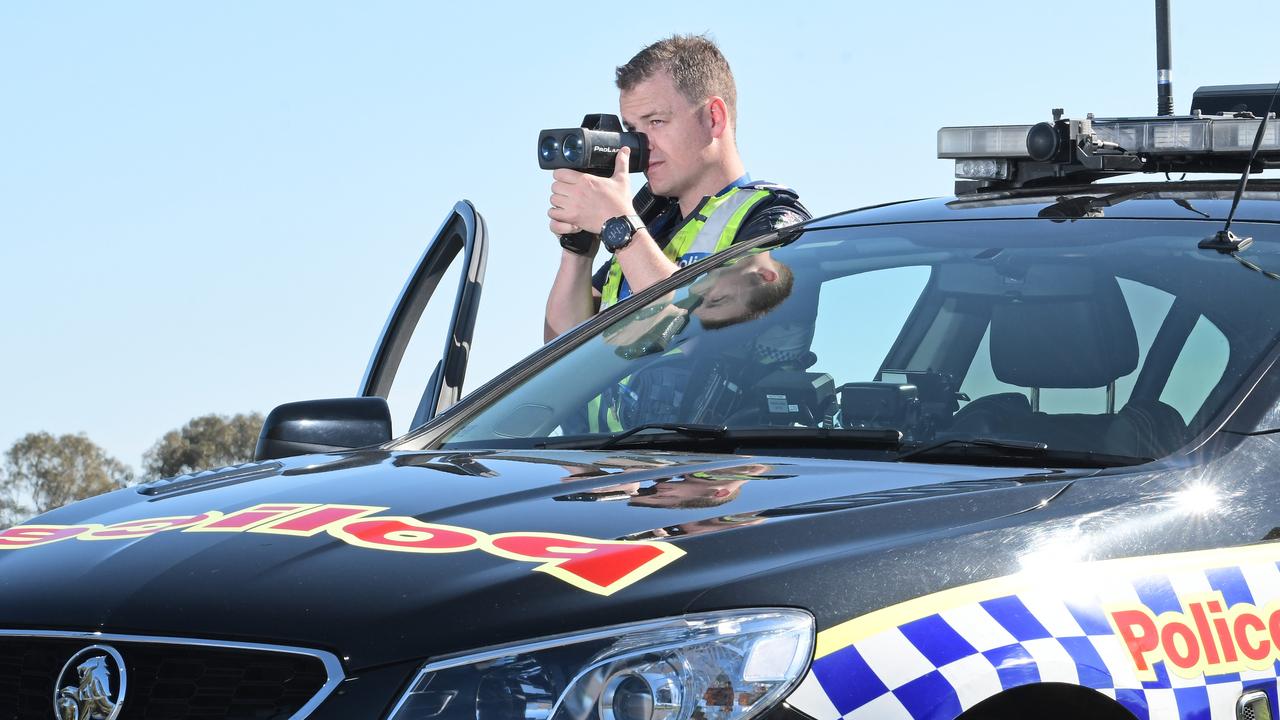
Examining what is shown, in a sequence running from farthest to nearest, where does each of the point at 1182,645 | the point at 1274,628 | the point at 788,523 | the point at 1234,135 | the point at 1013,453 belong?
the point at 1234,135 < the point at 1013,453 < the point at 1274,628 < the point at 1182,645 < the point at 788,523

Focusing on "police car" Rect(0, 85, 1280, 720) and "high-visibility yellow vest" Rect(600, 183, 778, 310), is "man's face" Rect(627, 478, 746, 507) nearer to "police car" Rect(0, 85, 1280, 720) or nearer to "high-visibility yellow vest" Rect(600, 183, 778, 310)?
"police car" Rect(0, 85, 1280, 720)

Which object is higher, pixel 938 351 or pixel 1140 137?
pixel 1140 137

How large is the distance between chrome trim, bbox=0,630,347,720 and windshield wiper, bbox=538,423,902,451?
1014 millimetres

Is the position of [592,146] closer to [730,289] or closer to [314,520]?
[730,289]

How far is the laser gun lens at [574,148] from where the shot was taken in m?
4.84

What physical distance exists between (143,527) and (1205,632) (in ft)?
4.92

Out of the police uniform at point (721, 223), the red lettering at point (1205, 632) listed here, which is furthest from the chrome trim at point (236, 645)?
the police uniform at point (721, 223)

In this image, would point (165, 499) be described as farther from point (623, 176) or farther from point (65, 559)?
point (623, 176)

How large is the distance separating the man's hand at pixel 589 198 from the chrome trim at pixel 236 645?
271 centimetres

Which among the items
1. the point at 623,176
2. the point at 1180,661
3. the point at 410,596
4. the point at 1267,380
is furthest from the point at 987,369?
the point at 623,176

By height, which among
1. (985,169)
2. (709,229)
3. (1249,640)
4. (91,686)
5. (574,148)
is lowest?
(1249,640)

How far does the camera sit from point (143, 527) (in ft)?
8.45

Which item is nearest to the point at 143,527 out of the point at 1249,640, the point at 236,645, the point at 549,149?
the point at 236,645

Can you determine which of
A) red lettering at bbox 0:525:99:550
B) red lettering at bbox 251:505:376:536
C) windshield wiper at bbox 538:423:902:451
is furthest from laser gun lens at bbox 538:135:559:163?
red lettering at bbox 251:505:376:536
